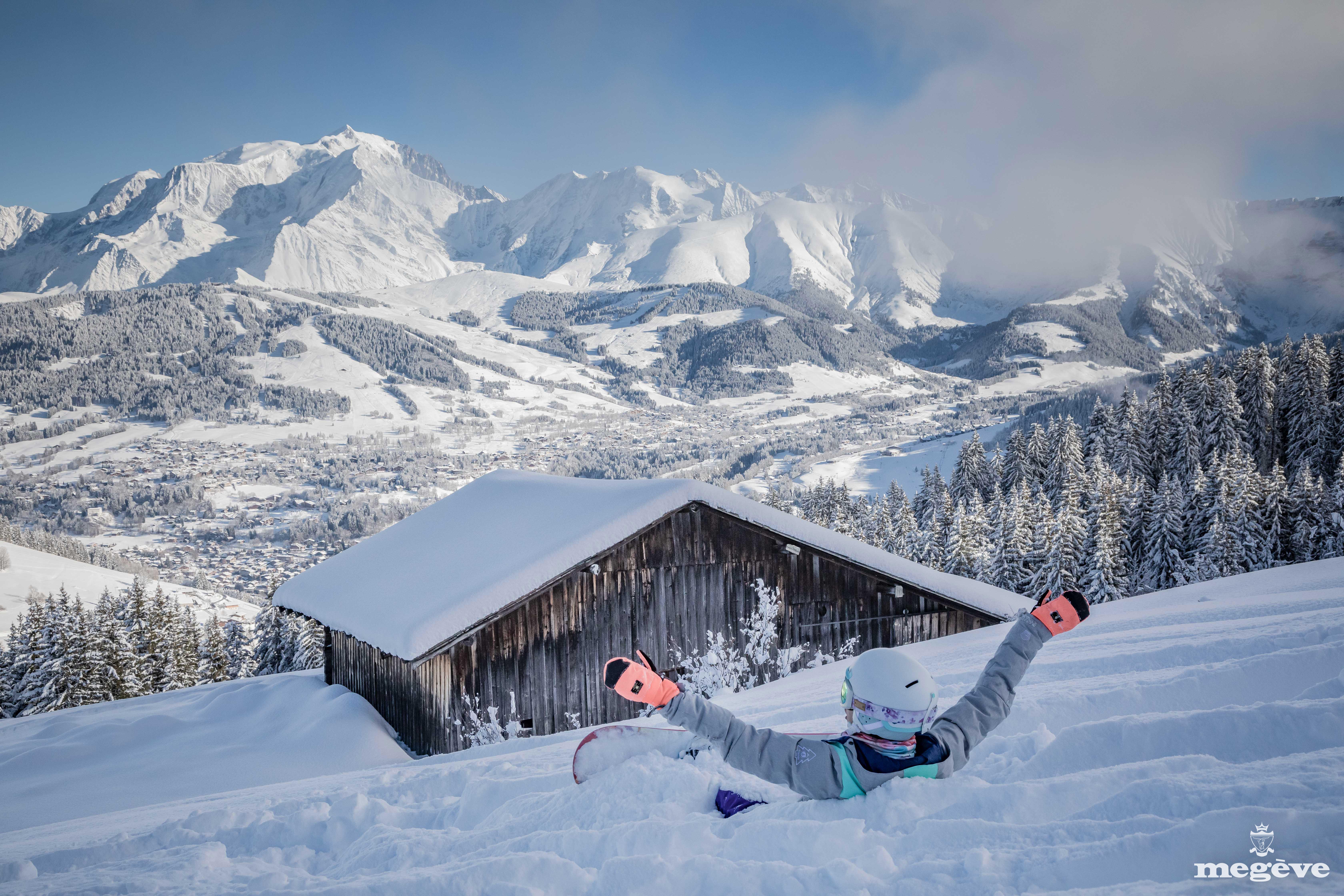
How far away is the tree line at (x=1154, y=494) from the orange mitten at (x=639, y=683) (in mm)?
29060

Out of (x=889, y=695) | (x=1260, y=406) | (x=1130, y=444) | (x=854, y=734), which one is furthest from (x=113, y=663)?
(x=1260, y=406)

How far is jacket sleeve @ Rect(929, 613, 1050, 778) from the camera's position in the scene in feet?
13.6

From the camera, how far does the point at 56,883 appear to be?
4.39m

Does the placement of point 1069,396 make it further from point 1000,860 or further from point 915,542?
point 1000,860

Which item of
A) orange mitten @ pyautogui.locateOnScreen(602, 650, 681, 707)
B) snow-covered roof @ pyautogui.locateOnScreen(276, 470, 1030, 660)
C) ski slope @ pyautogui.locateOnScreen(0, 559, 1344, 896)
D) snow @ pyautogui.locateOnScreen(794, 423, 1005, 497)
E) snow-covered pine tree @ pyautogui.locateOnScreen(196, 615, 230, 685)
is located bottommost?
snow-covered pine tree @ pyautogui.locateOnScreen(196, 615, 230, 685)

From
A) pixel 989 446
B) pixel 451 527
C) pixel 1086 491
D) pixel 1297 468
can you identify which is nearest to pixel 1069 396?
pixel 989 446

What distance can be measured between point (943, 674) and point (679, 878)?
5.02 m

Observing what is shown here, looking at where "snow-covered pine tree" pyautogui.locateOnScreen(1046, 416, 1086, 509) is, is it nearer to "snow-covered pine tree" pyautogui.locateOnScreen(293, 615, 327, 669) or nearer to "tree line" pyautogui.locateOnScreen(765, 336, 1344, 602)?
"tree line" pyautogui.locateOnScreen(765, 336, 1344, 602)

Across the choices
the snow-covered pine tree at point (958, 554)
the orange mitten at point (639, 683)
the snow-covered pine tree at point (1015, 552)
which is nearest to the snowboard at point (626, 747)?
the orange mitten at point (639, 683)

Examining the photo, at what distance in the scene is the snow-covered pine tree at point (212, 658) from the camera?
1629 inches

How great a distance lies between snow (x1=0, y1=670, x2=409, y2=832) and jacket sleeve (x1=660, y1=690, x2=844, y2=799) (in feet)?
25.8

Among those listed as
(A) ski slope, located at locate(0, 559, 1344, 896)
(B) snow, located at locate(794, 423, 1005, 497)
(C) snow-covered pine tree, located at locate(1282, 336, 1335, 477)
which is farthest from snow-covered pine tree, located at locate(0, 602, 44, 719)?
(B) snow, located at locate(794, 423, 1005, 497)

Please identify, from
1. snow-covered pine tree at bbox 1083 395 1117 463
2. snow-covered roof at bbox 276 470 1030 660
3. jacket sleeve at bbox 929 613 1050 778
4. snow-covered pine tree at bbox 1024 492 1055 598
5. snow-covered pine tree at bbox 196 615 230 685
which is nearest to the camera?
jacket sleeve at bbox 929 613 1050 778

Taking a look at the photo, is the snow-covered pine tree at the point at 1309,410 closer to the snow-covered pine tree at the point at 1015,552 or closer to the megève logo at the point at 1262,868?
the snow-covered pine tree at the point at 1015,552
